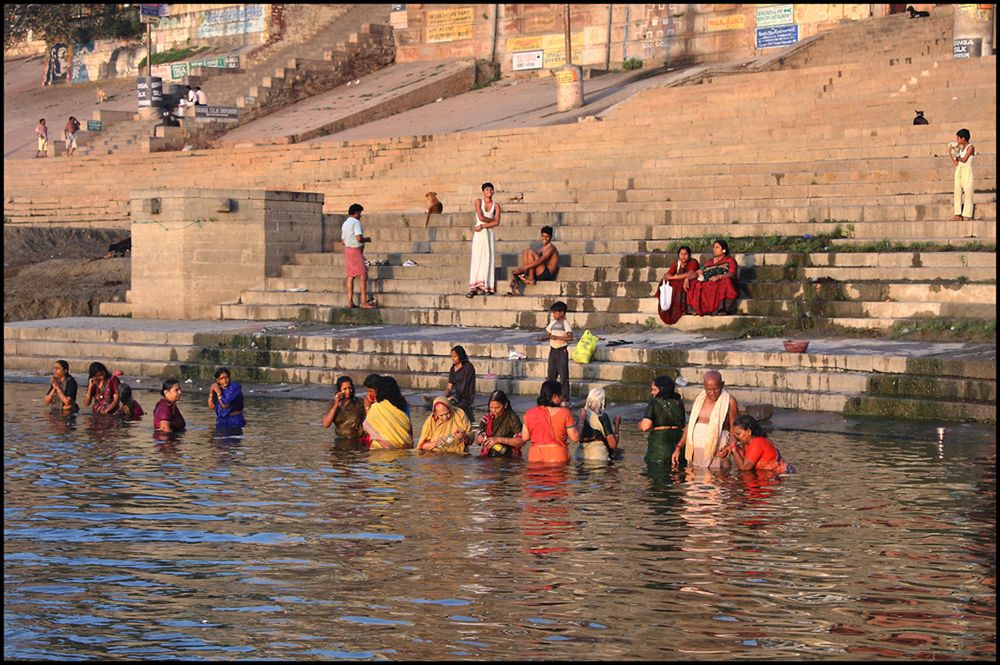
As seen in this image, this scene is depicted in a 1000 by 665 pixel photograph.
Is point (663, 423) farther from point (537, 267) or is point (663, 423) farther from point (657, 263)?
point (537, 267)

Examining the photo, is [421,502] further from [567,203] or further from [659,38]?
[659,38]

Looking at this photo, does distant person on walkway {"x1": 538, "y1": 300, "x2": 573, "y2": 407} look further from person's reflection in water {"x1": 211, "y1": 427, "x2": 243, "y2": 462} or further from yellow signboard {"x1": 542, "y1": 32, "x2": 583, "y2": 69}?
yellow signboard {"x1": 542, "y1": 32, "x2": 583, "y2": 69}

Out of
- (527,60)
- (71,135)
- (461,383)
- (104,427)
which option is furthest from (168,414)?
(71,135)

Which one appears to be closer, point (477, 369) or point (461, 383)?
point (461, 383)

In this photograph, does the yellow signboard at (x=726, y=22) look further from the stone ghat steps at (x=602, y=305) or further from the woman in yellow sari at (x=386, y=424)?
the woman in yellow sari at (x=386, y=424)

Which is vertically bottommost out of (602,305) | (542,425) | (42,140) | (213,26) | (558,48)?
(542,425)

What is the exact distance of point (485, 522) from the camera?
29.4 ft

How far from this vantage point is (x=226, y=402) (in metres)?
13.1

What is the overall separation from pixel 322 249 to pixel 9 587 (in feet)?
46.4

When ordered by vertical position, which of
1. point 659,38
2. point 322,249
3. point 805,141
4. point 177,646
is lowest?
point 177,646

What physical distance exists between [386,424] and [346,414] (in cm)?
57

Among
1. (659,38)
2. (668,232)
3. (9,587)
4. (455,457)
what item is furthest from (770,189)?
(659,38)

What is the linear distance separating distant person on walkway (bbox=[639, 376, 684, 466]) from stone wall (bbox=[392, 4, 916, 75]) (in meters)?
22.0

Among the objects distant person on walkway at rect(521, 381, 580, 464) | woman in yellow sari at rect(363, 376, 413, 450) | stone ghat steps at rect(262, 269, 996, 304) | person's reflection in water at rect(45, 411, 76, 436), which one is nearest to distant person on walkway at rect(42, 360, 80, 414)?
person's reflection in water at rect(45, 411, 76, 436)
